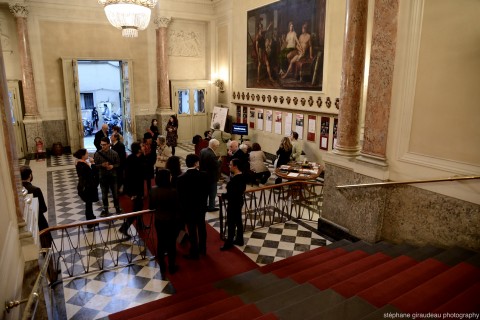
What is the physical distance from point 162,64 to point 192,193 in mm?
10383

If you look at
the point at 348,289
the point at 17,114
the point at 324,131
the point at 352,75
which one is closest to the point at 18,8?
the point at 17,114

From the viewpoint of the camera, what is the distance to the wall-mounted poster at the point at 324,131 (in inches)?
377

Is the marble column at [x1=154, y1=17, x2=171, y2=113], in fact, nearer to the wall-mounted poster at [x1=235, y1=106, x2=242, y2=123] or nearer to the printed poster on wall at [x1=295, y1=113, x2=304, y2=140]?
the wall-mounted poster at [x1=235, y1=106, x2=242, y2=123]

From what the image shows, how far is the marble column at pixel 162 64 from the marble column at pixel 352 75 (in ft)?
33.1

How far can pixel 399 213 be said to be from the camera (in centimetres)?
471

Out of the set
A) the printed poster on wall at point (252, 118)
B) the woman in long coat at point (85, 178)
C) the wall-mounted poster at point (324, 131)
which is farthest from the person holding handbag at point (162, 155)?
the printed poster on wall at point (252, 118)

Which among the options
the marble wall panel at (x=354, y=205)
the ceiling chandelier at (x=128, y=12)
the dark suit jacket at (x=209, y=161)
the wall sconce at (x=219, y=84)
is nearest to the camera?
the marble wall panel at (x=354, y=205)

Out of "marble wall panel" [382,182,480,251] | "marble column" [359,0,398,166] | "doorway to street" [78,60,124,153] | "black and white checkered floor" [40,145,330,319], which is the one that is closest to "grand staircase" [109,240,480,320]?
"marble wall panel" [382,182,480,251]

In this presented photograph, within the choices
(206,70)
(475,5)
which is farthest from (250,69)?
(475,5)

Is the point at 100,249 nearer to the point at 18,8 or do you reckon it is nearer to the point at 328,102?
the point at 328,102

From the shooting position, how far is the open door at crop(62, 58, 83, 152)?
12633 mm

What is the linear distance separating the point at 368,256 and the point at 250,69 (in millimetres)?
9662

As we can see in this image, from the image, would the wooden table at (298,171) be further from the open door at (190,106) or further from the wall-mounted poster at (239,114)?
the open door at (190,106)

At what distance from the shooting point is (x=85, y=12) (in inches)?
502
